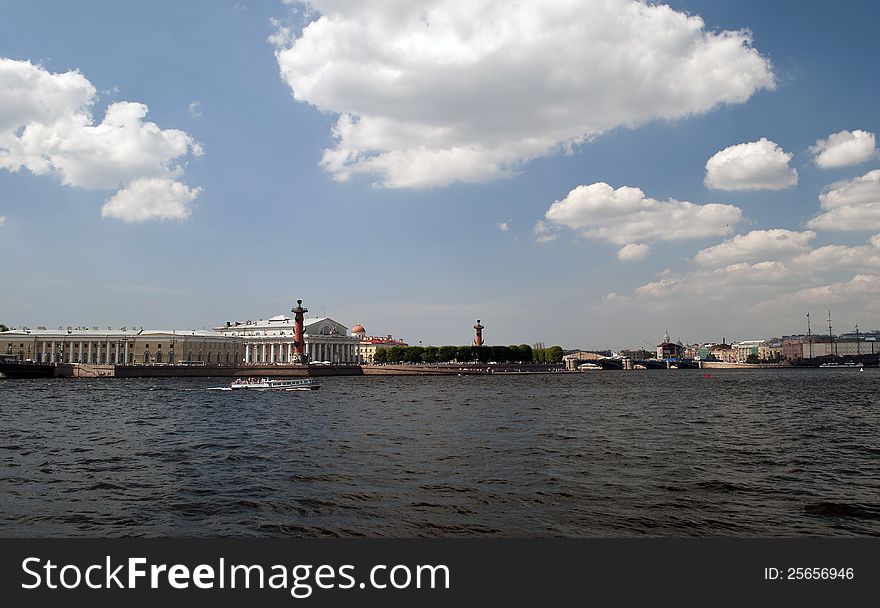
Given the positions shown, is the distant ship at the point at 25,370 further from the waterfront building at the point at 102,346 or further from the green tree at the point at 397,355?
the green tree at the point at 397,355

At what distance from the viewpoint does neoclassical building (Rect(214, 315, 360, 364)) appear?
369ft

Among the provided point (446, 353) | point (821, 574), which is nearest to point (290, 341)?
point (446, 353)

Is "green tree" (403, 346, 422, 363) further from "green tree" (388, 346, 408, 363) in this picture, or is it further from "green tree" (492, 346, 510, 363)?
"green tree" (492, 346, 510, 363)

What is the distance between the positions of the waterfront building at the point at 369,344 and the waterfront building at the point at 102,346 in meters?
34.6

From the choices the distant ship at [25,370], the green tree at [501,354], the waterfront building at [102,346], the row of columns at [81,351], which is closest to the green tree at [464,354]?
the green tree at [501,354]

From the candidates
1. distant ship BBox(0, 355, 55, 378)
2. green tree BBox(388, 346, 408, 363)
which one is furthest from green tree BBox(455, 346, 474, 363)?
distant ship BBox(0, 355, 55, 378)

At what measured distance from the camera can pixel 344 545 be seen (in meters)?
7.47

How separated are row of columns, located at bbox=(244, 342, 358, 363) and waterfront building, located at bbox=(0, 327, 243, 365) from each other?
36.3 ft

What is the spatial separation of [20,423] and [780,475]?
2664cm

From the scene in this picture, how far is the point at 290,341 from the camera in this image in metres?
111

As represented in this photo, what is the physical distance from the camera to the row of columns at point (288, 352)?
112 metres

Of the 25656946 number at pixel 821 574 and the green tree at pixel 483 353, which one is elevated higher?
the green tree at pixel 483 353

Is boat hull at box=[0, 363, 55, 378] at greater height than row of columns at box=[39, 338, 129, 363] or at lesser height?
lesser

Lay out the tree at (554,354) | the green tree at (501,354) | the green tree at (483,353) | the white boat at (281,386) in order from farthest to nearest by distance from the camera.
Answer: the tree at (554,354) → the green tree at (501,354) → the green tree at (483,353) → the white boat at (281,386)
